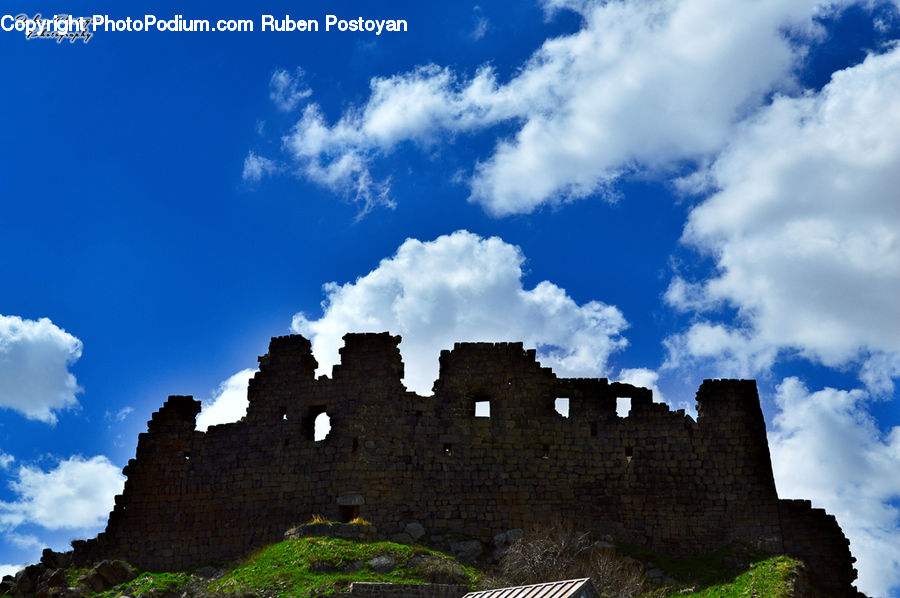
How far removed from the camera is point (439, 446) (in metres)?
37.5

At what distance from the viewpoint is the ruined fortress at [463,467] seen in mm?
36562

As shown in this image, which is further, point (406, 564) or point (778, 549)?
point (778, 549)

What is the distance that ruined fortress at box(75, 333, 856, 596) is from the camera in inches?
1439

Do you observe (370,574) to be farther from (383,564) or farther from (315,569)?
(315,569)

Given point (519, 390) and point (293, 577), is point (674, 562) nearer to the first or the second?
point (519, 390)

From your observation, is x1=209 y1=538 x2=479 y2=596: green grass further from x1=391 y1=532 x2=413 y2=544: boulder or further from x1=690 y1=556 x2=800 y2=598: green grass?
x1=690 y1=556 x2=800 y2=598: green grass

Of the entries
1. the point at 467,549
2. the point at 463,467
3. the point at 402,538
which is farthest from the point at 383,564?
the point at 463,467

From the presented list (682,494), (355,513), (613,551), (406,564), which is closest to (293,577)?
(406,564)

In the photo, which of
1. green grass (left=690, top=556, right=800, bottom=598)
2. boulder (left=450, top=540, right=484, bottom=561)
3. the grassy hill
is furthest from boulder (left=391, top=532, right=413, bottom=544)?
green grass (left=690, top=556, right=800, bottom=598)

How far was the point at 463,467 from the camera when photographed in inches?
1465

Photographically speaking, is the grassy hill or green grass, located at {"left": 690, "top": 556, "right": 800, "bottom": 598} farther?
green grass, located at {"left": 690, "top": 556, "right": 800, "bottom": 598}

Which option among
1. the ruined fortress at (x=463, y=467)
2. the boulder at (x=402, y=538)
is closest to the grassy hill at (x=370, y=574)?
the ruined fortress at (x=463, y=467)

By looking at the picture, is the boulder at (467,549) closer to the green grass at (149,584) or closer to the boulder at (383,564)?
the boulder at (383,564)

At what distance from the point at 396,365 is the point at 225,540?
7.93m
